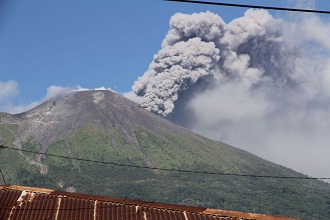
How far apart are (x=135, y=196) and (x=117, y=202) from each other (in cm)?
16295

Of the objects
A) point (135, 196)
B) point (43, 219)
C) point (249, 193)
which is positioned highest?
point (249, 193)

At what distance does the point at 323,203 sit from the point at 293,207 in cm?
1751

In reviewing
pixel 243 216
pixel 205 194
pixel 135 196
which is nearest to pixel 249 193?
pixel 205 194

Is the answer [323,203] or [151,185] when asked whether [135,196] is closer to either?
[151,185]

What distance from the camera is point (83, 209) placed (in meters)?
20.8

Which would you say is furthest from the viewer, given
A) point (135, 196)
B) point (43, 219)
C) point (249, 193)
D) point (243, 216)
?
point (249, 193)

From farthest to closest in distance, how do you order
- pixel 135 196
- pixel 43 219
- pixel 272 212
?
pixel 135 196
pixel 272 212
pixel 43 219

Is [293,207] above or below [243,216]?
above

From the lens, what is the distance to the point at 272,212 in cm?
16750

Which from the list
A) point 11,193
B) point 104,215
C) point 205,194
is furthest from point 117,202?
point 205,194

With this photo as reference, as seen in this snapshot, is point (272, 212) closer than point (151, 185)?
Yes

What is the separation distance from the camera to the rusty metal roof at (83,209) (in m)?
20.1

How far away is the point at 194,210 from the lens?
21281mm

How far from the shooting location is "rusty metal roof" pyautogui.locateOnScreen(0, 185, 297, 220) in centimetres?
2014
